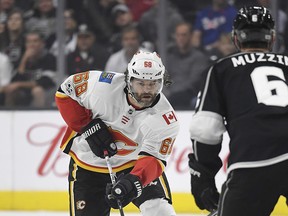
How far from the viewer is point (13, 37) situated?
6.91m

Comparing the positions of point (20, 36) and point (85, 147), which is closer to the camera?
point (85, 147)

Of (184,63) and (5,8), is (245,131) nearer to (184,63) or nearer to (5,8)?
(184,63)

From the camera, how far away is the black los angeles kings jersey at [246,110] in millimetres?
2770

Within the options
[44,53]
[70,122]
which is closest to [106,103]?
[70,122]

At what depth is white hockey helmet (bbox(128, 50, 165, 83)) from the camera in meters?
3.80

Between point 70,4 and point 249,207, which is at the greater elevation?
point 70,4

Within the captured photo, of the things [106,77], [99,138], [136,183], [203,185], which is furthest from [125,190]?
[203,185]

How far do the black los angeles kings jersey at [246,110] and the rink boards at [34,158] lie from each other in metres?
3.63

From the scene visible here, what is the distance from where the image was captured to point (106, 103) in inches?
159

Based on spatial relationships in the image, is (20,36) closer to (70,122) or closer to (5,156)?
(5,156)

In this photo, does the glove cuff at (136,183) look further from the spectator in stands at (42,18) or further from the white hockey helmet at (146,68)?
the spectator in stands at (42,18)

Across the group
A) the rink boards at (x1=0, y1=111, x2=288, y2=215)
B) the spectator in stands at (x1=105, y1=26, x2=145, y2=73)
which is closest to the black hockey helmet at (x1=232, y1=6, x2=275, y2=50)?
the rink boards at (x1=0, y1=111, x2=288, y2=215)

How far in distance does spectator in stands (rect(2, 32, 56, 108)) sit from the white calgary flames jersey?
8.81ft

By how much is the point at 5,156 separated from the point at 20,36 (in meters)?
0.98
